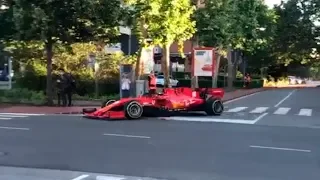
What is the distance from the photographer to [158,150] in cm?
1135

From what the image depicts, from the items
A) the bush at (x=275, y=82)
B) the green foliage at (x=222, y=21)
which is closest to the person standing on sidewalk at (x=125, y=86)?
the green foliage at (x=222, y=21)

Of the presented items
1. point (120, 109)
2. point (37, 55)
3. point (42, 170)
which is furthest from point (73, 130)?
point (37, 55)

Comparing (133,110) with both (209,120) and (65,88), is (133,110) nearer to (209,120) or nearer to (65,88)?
(209,120)

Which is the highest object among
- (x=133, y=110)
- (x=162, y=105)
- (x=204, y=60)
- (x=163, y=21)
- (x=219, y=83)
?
(x=163, y=21)

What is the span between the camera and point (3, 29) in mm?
25594

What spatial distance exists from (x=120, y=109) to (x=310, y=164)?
9.37 metres

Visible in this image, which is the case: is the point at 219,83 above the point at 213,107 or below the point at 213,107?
above

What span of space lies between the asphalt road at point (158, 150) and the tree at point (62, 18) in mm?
6843

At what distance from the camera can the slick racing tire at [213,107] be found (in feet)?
66.9

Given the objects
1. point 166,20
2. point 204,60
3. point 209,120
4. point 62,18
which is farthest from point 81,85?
point 209,120

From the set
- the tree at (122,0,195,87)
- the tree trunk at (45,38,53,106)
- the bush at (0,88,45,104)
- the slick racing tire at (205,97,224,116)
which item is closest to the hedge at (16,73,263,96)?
the bush at (0,88,45,104)

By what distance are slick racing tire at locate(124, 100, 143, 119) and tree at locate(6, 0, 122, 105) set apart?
6.55 m

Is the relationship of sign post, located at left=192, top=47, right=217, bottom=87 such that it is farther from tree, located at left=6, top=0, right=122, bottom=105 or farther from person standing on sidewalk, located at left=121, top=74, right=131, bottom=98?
tree, located at left=6, top=0, right=122, bottom=105

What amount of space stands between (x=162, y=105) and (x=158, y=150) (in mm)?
8069
